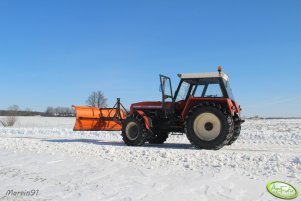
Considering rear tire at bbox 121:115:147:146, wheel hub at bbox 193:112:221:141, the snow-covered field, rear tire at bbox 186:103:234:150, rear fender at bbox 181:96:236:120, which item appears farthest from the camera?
rear tire at bbox 121:115:147:146

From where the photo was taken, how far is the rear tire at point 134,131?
1190 centimetres

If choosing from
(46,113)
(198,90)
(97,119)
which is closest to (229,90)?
(198,90)

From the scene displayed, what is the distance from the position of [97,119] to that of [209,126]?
18.2 feet

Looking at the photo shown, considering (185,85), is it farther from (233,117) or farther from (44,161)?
(44,161)

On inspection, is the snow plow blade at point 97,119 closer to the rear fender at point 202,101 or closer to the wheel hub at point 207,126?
the rear fender at point 202,101

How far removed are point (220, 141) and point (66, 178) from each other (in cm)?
480

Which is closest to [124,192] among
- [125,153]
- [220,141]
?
[125,153]

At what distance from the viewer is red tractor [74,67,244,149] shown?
10.6 m

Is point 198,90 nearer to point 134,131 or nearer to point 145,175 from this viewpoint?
point 134,131

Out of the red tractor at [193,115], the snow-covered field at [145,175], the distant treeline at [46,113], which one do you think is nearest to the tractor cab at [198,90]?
the red tractor at [193,115]

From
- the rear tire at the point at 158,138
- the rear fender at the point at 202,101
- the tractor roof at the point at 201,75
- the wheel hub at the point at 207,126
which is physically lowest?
the rear tire at the point at 158,138

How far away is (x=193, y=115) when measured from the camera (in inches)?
425

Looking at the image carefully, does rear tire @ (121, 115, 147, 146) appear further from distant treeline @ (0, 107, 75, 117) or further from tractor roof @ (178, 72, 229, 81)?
distant treeline @ (0, 107, 75, 117)

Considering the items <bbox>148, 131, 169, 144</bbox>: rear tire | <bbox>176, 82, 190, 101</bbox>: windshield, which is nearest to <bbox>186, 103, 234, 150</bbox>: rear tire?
<bbox>176, 82, 190, 101</bbox>: windshield
